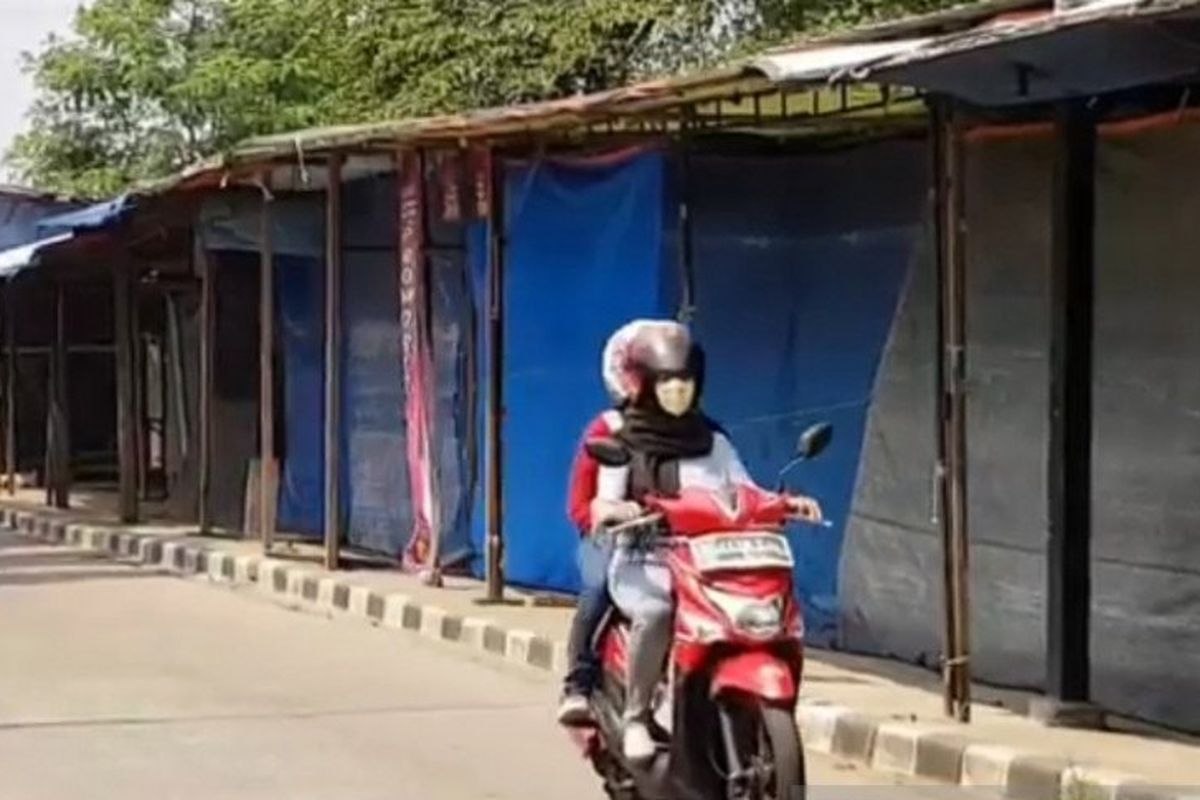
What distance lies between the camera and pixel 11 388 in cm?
2838

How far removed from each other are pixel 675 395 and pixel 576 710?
1108 millimetres

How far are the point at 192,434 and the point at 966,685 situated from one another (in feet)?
46.4

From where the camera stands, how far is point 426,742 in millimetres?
10188

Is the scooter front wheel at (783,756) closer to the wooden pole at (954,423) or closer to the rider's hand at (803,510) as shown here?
the rider's hand at (803,510)

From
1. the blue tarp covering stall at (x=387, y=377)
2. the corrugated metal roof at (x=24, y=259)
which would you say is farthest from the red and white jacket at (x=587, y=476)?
the corrugated metal roof at (x=24, y=259)

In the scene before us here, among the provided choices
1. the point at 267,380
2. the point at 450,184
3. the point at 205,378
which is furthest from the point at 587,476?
the point at 205,378

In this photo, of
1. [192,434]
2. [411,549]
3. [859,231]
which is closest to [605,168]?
[859,231]

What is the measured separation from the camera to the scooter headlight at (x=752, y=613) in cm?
723

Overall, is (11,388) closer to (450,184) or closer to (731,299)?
(450,184)

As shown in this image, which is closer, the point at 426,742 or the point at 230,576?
the point at 426,742

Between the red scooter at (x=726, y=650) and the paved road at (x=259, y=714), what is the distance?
140cm

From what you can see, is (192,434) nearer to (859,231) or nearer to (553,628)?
(553,628)

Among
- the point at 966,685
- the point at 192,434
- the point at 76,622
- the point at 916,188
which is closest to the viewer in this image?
the point at 966,685

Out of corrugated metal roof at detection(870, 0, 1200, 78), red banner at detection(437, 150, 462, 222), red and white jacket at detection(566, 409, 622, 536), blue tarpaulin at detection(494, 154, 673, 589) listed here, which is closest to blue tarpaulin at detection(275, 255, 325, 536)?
red banner at detection(437, 150, 462, 222)
